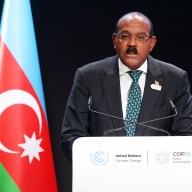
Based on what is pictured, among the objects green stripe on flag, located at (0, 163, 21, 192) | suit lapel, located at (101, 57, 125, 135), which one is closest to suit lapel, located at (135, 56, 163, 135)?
suit lapel, located at (101, 57, 125, 135)

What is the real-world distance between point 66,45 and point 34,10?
38 cm

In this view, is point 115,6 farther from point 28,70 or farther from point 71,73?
point 28,70

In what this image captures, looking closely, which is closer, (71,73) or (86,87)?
(86,87)

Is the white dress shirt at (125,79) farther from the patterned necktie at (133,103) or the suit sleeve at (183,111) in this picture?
the suit sleeve at (183,111)

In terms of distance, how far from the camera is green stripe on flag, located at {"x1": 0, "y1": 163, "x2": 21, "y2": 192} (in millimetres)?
2977

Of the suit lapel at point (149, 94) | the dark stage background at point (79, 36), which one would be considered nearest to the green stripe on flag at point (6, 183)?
the dark stage background at point (79, 36)

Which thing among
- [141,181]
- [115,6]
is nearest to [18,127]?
[115,6]

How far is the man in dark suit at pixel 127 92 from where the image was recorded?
217 cm

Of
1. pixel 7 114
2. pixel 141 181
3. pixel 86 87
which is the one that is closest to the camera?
pixel 141 181

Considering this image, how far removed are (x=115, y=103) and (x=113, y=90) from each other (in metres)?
0.09

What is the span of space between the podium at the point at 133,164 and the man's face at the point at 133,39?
2.43 ft

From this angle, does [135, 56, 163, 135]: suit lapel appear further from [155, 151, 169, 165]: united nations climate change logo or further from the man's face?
[155, 151, 169, 165]: united nations climate change logo

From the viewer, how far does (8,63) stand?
310cm

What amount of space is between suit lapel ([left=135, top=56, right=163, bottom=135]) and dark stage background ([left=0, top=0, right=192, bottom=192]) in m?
1.34
